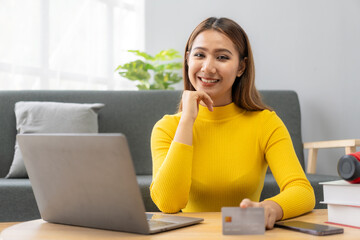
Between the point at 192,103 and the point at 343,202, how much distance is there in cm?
59

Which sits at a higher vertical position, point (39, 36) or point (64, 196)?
point (39, 36)

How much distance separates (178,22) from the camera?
134 inches

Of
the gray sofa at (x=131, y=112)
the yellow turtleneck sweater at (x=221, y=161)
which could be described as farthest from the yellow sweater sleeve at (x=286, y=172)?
the gray sofa at (x=131, y=112)

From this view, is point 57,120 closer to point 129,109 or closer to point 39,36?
point 129,109

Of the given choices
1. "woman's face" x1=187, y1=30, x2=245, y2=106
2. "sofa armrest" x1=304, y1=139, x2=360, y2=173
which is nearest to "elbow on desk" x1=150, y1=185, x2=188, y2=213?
"woman's face" x1=187, y1=30, x2=245, y2=106

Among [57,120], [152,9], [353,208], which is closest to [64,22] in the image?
[152,9]

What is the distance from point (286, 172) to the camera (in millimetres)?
1262

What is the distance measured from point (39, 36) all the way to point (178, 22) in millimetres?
1057

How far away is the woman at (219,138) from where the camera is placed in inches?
49.6

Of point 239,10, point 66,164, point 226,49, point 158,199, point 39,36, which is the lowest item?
point 158,199

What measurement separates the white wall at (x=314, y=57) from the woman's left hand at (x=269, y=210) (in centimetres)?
237

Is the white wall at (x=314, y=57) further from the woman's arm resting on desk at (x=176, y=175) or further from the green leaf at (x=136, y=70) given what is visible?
the woman's arm resting on desk at (x=176, y=175)

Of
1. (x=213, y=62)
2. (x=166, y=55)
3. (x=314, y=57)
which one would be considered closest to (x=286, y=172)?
(x=213, y=62)

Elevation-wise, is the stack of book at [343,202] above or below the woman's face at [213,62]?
below
